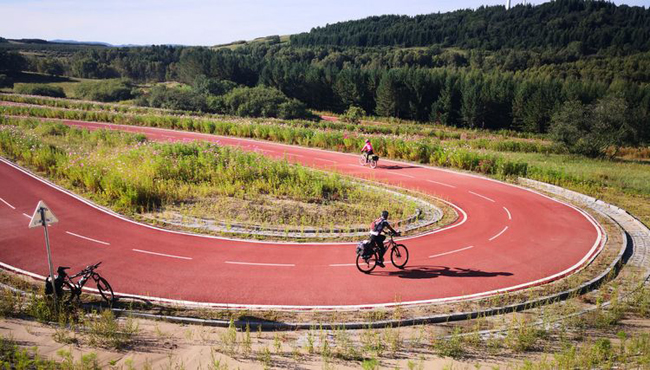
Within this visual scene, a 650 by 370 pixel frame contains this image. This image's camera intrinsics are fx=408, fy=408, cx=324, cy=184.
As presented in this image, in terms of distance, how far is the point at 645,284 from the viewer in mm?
12016

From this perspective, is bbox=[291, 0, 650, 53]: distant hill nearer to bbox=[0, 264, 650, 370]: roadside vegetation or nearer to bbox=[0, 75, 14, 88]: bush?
bbox=[0, 75, 14, 88]: bush

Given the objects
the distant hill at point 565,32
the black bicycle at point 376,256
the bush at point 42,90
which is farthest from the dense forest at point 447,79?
the black bicycle at point 376,256

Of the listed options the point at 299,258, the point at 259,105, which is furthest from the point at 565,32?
the point at 299,258

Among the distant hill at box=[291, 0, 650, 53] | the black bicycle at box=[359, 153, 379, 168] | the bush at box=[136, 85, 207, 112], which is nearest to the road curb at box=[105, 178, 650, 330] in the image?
the black bicycle at box=[359, 153, 379, 168]

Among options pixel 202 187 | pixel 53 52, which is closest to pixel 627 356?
pixel 202 187

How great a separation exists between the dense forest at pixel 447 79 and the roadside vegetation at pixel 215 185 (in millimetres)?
25598

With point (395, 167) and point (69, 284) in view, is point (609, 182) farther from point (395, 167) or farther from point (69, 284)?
point (69, 284)

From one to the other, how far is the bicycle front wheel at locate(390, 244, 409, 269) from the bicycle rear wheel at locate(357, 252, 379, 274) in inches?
24.7

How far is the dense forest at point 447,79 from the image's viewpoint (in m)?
67.1

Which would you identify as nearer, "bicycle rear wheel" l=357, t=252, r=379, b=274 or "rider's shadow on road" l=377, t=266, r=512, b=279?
"bicycle rear wheel" l=357, t=252, r=379, b=274

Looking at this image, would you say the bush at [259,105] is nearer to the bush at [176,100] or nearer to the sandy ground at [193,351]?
the bush at [176,100]

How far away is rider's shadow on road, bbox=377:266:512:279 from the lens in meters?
12.5

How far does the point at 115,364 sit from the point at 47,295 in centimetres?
321

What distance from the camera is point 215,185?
64.6 ft
